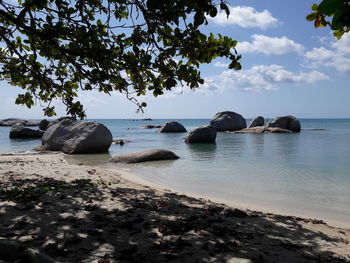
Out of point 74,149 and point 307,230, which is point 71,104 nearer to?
point 307,230

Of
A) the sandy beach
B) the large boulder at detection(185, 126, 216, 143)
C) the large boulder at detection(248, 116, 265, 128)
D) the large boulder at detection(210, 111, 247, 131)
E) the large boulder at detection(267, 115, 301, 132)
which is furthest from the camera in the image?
the large boulder at detection(248, 116, 265, 128)

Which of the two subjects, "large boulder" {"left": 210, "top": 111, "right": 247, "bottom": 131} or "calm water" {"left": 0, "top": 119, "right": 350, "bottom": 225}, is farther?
"large boulder" {"left": 210, "top": 111, "right": 247, "bottom": 131}

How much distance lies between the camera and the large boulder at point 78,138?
19.1m

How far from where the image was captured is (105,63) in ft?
19.0

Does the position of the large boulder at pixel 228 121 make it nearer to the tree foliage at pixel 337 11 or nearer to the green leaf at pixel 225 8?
the green leaf at pixel 225 8

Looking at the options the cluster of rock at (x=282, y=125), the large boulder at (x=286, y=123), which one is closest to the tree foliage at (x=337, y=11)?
the cluster of rock at (x=282, y=125)

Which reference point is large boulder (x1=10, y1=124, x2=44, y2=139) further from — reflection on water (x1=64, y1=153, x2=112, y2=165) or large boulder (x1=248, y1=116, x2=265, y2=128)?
large boulder (x1=248, y1=116, x2=265, y2=128)

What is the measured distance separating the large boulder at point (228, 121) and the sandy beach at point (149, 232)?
136 ft

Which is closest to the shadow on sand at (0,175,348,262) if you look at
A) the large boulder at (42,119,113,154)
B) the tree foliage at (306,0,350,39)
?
the tree foliage at (306,0,350,39)

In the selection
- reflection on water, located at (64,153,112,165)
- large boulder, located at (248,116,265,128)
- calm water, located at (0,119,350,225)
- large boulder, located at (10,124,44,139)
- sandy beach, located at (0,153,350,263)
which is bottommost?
calm water, located at (0,119,350,225)

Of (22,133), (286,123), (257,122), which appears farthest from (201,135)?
(257,122)

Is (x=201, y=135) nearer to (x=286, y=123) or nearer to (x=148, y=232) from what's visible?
(x=286, y=123)

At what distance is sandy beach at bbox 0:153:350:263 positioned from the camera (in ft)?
13.2

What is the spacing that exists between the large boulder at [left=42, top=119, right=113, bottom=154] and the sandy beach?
12417 millimetres
